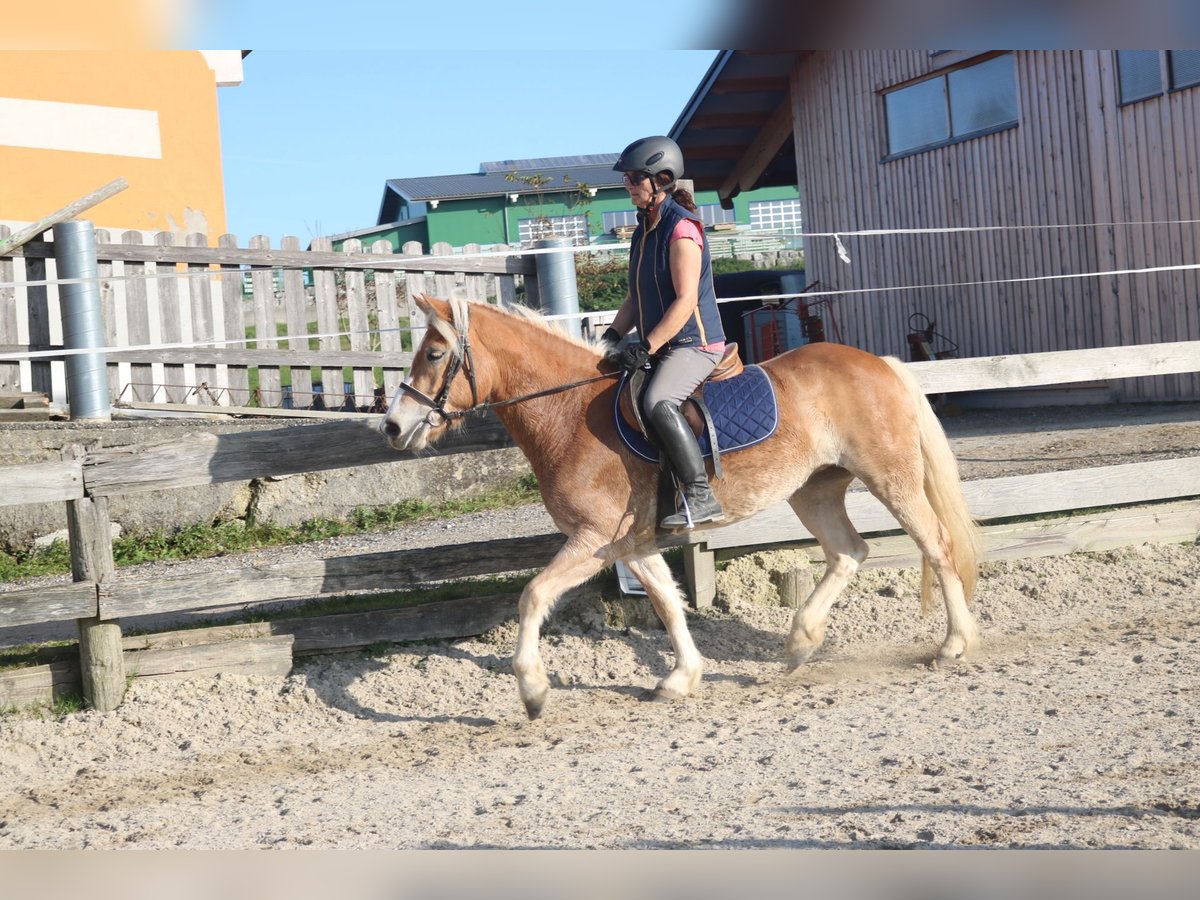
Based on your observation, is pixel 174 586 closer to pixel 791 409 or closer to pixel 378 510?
pixel 791 409

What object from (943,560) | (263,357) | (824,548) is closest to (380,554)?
(824,548)

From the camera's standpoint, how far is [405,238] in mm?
49312

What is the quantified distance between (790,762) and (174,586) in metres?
3.13

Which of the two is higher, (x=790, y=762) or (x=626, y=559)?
(x=626, y=559)

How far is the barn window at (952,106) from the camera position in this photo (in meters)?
14.7

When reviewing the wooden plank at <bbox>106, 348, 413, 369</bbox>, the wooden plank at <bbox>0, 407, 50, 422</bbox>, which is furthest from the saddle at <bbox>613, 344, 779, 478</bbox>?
the wooden plank at <bbox>0, 407, 50, 422</bbox>

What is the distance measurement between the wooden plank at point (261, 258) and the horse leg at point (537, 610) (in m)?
4.09

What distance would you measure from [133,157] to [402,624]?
18142 millimetres

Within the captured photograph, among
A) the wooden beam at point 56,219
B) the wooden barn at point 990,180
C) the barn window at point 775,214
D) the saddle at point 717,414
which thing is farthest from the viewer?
the barn window at point 775,214

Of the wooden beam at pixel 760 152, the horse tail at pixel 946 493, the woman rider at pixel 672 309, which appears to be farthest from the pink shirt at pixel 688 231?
the wooden beam at pixel 760 152

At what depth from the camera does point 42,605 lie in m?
5.49

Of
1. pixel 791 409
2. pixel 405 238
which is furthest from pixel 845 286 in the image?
pixel 405 238

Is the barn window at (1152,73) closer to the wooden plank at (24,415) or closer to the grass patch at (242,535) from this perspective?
the grass patch at (242,535)

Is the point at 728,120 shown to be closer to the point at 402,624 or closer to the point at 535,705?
the point at 402,624
